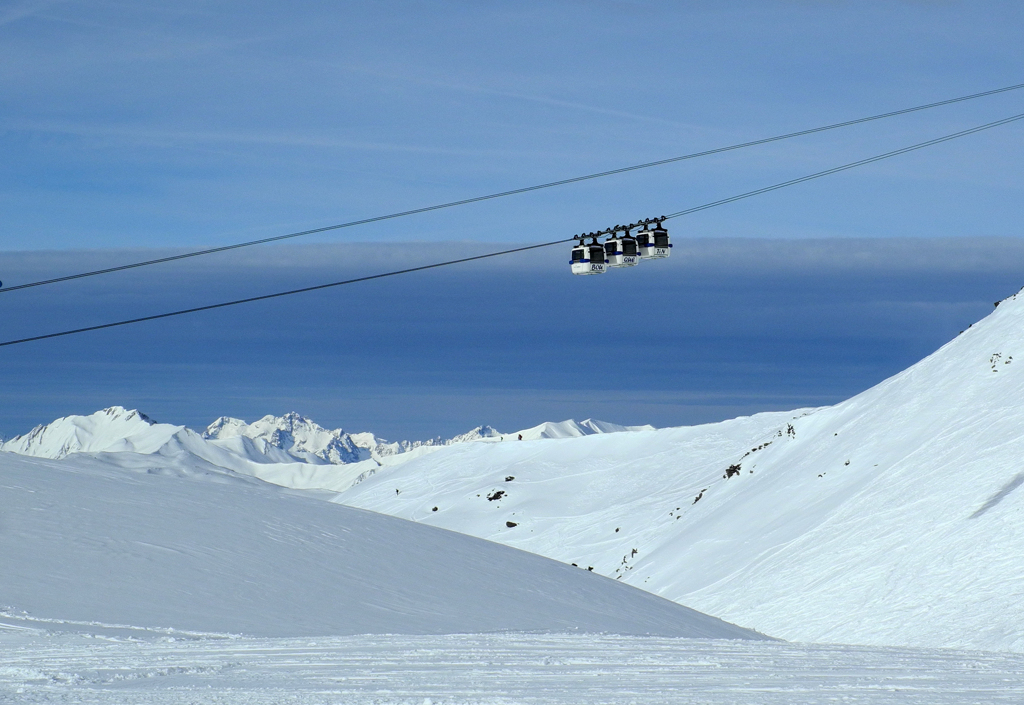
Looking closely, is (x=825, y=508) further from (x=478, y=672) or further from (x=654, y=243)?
(x=478, y=672)

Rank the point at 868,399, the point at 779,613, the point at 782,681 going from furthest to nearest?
the point at 868,399 < the point at 779,613 < the point at 782,681

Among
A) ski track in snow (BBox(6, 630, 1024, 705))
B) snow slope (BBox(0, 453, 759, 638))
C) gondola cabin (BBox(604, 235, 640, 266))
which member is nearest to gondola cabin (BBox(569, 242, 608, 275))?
gondola cabin (BBox(604, 235, 640, 266))

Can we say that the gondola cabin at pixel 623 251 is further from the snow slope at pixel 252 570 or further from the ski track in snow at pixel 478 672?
the ski track in snow at pixel 478 672

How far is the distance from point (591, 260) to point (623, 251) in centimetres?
72

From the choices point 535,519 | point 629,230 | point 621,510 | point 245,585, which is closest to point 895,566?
point 629,230

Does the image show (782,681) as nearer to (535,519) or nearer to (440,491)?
(535,519)

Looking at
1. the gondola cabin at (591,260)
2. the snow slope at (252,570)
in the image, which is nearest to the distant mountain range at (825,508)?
the snow slope at (252,570)

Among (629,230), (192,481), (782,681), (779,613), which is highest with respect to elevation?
(629,230)

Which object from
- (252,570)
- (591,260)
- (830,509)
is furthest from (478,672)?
(830,509)

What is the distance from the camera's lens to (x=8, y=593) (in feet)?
66.0

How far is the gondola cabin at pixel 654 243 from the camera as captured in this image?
2422 cm

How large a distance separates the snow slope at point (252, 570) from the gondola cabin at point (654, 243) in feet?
26.3

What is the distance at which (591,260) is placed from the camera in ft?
80.5

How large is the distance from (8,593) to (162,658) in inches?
265
